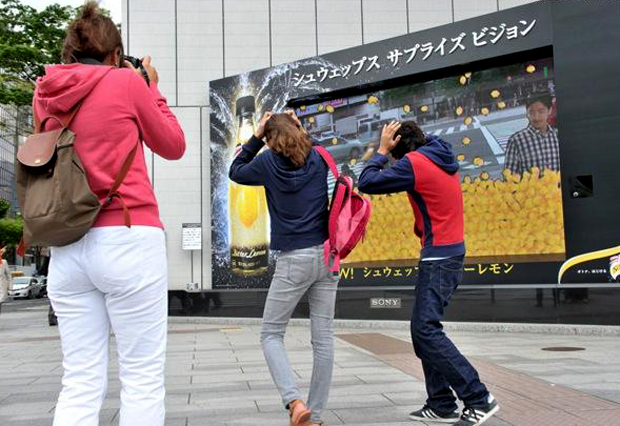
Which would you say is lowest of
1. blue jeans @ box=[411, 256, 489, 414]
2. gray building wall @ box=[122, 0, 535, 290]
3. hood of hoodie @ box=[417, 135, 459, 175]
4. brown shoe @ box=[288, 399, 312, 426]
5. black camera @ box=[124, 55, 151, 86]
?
brown shoe @ box=[288, 399, 312, 426]

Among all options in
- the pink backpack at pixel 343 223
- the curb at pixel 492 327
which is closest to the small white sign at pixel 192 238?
the curb at pixel 492 327

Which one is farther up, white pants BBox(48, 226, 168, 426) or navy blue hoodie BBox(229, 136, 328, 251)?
navy blue hoodie BBox(229, 136, 328, 251)

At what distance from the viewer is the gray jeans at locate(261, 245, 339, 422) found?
3.85 m

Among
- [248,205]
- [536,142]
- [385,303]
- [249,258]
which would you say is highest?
[536,142]

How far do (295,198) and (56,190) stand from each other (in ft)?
5.84

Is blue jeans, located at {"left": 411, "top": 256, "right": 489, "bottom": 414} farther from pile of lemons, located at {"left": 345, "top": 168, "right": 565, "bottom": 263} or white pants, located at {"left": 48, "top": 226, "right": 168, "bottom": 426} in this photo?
pile of lemons, located at {"left": 345, "top": 168, "right": 565, "bottom": 263}

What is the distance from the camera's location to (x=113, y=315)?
2.45m

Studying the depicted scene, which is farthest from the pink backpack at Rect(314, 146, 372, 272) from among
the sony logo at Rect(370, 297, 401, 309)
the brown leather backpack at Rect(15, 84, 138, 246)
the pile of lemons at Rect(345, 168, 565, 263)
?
the sony logo at Rect(370, 297, 401, 309)

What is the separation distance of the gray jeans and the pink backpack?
7 cm

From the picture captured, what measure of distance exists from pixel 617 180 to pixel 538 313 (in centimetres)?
237

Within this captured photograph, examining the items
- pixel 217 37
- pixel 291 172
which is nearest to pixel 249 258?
pixel 217 37

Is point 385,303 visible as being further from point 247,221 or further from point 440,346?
point 440,346

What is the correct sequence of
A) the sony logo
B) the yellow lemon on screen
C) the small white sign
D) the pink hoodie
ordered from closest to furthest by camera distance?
1. the pink hoodie
2. the sony logo
3. the yellow lemon on screen
4. the small white sign

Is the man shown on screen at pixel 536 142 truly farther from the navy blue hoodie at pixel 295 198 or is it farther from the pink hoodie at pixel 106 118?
the pink hoodie at pixel 106 118
